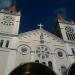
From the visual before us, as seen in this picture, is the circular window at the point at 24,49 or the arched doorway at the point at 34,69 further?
the circular window at the point at 24,49

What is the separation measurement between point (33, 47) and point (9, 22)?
7.03 metres

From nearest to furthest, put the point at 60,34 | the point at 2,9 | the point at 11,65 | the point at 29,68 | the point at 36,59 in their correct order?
the point at 29,68 → the point at 11,65 → the point at 36,59 → the point at 60,34 → the point at 2,9

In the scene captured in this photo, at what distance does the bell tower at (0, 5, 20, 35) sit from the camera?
85.2 ft

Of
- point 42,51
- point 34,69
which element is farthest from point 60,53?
point 34,69

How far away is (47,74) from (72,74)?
2.14m

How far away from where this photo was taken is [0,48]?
22562 mm

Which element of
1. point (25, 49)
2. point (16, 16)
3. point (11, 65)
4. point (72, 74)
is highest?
point (16, 16)

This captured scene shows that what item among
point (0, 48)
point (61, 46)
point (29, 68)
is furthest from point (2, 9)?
point (29, 68)

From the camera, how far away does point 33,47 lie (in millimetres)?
23641

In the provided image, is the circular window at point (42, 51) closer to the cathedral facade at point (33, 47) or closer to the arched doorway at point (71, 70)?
the cathedral facade at point (33, 47)

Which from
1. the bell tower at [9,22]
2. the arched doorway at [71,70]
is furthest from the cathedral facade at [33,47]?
the arched doorway at [71,70]

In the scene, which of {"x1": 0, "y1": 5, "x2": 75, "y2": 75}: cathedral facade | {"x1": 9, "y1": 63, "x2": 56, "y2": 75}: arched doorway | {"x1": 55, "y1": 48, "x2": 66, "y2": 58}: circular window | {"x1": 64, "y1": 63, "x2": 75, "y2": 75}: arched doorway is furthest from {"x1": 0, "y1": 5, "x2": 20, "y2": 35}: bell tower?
{"x1": 64, "y1": 63, "x2": 75, "y2": 75}: arched doorway

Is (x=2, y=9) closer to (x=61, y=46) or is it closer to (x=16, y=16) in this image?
(x=16, y=16)

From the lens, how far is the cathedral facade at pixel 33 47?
21359mm
